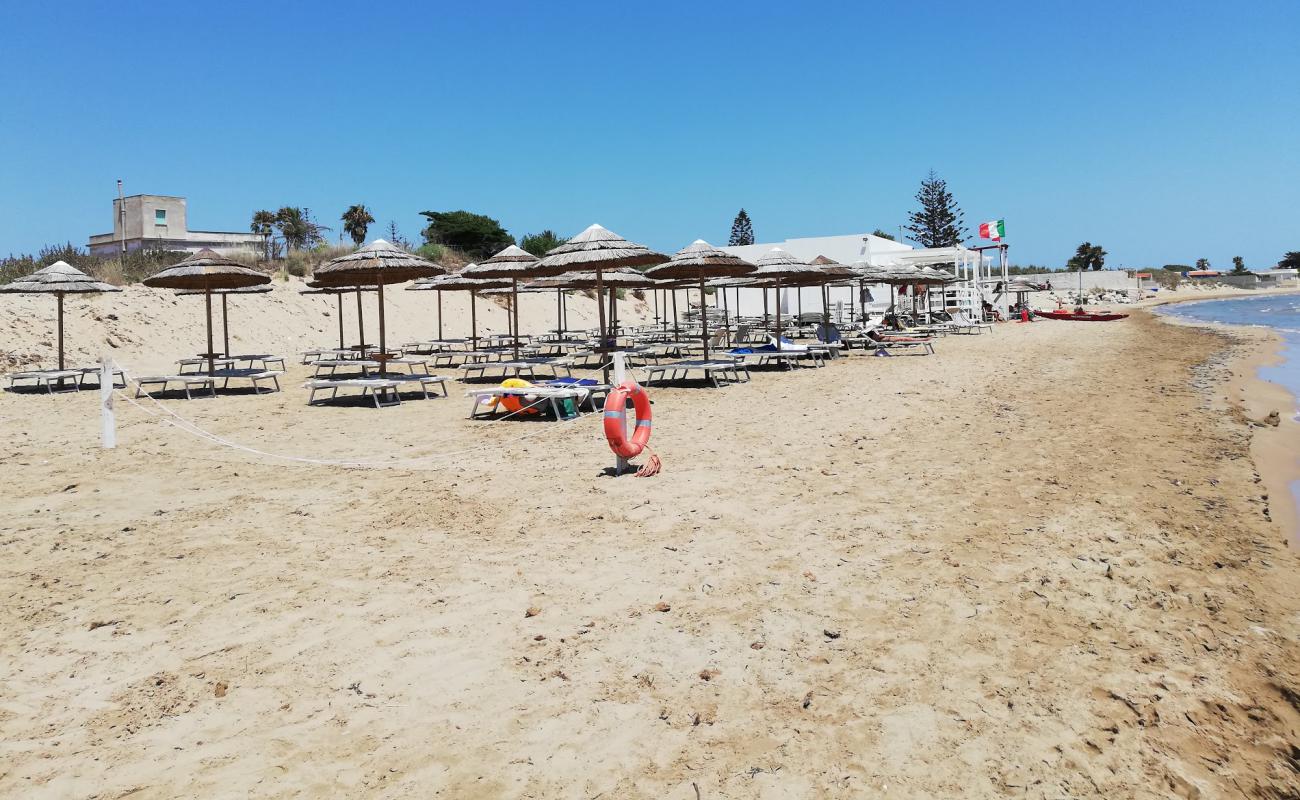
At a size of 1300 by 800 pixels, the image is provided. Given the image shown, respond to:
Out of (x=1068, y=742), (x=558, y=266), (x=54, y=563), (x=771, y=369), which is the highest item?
(x=558, y=266)

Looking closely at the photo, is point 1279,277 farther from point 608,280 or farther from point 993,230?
point 608,280

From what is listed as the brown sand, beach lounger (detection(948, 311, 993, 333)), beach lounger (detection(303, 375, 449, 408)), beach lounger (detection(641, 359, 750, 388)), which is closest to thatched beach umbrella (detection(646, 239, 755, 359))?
beach lounger (detection(641, 359, 750, 388))

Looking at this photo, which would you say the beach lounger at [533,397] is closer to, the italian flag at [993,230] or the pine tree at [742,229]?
the italian flag at [993,230]

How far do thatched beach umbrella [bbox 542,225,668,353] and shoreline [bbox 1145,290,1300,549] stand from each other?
7297mm

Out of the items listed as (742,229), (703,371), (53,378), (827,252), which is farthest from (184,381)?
(742,229)

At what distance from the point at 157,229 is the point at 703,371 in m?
38.6

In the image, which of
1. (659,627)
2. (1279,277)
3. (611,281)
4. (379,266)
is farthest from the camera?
(1279,277)

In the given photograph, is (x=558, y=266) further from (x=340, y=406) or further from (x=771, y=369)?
(x=771, y=369)

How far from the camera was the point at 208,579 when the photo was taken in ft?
14.1

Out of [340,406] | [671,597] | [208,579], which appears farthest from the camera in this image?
[340,406]

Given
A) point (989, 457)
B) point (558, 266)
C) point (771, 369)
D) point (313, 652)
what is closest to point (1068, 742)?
point (313, 652)

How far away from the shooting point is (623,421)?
6348 millimetres

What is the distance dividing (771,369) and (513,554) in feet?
39.4

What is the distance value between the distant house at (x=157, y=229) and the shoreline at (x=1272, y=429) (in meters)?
39.7
